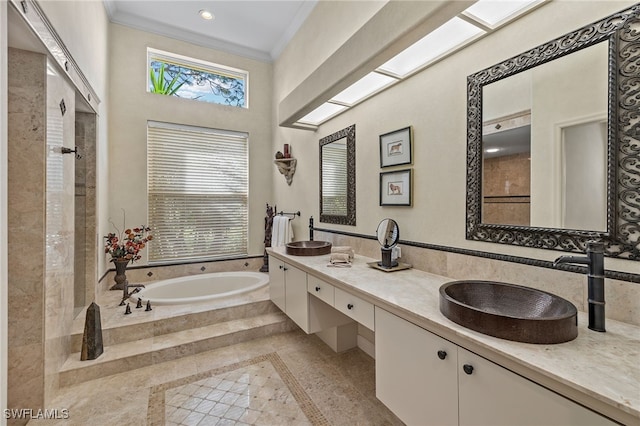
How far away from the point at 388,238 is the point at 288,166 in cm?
198

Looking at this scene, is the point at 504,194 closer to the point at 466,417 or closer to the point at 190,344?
the point at 466,417

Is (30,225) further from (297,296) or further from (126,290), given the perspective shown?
(297,296)

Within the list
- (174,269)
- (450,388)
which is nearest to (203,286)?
(174,269)

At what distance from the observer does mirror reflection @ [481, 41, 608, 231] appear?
111cm

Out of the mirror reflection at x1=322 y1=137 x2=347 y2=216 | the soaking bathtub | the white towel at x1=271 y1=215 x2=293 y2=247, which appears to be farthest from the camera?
the white towel at x1=271 y1=215 x2=293 y2=247

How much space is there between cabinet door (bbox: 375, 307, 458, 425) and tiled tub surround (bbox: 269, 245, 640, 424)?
58 mm

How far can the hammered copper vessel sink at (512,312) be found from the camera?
893 mm

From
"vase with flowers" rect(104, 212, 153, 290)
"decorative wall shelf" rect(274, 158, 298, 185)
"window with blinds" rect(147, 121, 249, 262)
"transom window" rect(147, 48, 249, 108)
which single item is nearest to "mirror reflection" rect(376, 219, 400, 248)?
"decorative wall shelf" rect(274, 158, 298, 185)

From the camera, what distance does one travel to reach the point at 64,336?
2.01 metres

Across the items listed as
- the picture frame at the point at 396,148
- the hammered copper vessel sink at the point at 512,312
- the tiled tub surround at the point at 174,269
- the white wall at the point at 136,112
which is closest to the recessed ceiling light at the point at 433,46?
the picture frame at the point at 396,148

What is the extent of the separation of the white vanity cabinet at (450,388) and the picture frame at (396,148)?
1.09m

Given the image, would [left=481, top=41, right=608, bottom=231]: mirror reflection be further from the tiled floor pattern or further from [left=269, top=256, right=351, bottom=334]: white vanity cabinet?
the tiled floor pattern

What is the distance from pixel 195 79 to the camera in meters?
3.77

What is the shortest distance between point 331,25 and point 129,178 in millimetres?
2867
